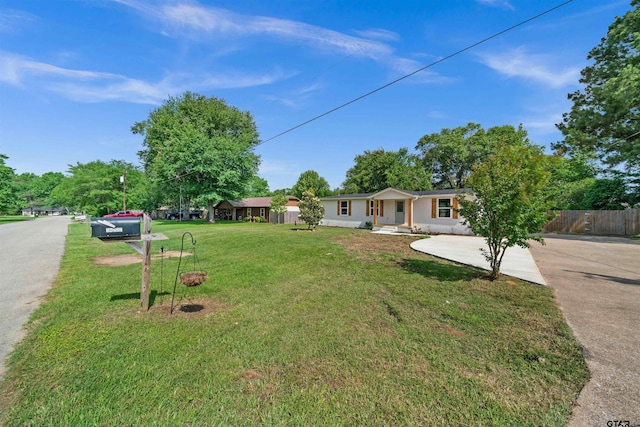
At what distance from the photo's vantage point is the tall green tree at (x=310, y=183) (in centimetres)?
4887

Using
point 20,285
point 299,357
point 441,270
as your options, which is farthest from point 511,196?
point 20,285

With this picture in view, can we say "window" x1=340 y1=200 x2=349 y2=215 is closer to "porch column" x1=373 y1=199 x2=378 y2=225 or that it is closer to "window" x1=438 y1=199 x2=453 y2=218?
"porch column" x1=373 y1=199 x2=378 y2=225

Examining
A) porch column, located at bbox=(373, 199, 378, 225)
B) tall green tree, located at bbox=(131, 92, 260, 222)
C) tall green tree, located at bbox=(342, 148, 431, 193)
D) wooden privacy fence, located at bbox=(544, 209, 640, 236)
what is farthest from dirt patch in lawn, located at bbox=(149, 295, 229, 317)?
tall green tree, located at bbox=(342, 148, 431, 193)

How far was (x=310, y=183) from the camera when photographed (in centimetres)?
4906

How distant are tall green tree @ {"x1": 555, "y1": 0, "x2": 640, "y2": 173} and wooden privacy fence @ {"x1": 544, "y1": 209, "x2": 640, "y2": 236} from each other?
338cm

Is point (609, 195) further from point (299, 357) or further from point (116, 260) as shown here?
point (116, 260)

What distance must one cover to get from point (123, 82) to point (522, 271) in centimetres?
1712

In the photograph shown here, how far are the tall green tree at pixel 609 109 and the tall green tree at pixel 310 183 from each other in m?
34.0

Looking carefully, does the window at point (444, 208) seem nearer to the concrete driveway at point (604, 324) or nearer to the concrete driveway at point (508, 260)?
the concrete driveway at point (508, 260)

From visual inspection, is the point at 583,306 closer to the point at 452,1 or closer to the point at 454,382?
the point at 454,382

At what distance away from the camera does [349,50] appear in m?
9.54

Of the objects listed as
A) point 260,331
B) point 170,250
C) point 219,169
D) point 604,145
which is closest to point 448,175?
point 604,145

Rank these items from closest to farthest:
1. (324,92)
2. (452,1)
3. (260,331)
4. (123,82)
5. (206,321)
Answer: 1. (260,331)
2. (206,321)
3. (452,1)
4. (324,92)
5. (123,82)

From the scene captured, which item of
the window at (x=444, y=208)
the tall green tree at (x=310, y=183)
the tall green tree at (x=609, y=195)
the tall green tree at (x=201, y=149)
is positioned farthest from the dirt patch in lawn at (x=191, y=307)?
the tall green tree at (x=310, y=183)
